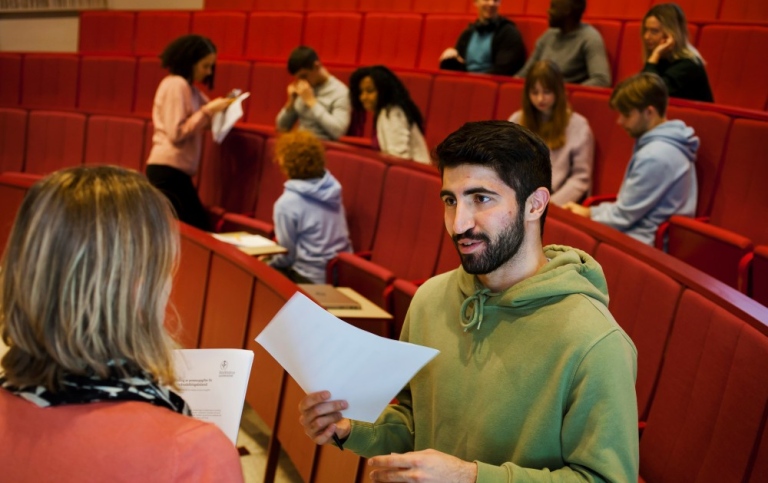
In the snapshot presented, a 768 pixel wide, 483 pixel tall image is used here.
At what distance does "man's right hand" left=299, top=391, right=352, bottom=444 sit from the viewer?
31.7 inches

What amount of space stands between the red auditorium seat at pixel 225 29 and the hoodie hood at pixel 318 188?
2.24 meters

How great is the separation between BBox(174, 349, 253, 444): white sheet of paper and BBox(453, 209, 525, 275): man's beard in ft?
0.74

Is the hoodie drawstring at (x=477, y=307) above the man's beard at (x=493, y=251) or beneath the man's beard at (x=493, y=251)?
beneath

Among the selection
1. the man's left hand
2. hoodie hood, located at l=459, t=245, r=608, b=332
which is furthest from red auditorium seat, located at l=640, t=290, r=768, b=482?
the man's left hand

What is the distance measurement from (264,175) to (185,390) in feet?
7.26

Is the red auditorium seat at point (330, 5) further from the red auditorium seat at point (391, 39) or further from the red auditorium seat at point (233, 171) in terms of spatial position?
the red auditorium seat at point (233, 171)

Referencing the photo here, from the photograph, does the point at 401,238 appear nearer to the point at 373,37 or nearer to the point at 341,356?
the point at 341,356

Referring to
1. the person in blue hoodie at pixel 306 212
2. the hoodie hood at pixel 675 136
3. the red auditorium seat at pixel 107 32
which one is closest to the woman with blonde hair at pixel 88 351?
the hoodie hood at pixel 675 136

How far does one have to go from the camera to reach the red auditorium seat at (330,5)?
4430 mm

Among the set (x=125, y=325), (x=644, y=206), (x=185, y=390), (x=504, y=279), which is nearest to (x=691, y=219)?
(x=644, y=206)

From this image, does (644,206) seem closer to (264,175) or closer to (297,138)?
(297,138)

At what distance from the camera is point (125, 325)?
0.59 m

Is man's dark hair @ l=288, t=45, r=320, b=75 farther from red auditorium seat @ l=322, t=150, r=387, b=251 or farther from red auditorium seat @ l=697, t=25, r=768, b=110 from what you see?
red auditorium seat @ l=697, t=25, r=768, b=110

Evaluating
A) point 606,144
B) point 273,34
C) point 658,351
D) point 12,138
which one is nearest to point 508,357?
point 658,351
